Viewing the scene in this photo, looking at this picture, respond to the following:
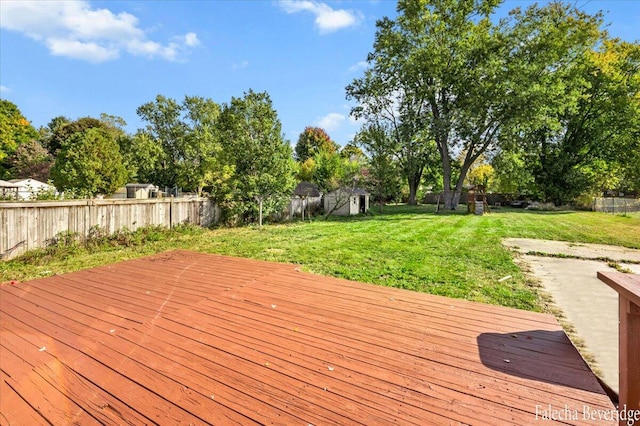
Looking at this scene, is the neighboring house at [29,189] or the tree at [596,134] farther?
the tree at [596,134]

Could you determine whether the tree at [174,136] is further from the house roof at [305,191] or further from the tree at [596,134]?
the tree at [596,134]

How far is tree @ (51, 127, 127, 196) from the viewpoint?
48.8 ft

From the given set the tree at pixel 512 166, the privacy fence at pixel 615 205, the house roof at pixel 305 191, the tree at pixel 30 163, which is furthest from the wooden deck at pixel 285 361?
the tree at pixel 30 163

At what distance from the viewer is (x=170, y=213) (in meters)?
9.80

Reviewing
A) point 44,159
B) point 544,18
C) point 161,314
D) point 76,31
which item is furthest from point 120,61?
point 44,159

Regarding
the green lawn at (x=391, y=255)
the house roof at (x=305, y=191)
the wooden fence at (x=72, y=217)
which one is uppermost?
the house roof at (x=305, y=191)

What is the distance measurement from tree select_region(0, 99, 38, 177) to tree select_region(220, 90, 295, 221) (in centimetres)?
2619

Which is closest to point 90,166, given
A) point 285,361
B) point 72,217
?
point 72,217

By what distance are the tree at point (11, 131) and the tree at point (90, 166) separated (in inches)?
629

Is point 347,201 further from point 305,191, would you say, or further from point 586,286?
point 586,286

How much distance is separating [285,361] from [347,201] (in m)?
15.3

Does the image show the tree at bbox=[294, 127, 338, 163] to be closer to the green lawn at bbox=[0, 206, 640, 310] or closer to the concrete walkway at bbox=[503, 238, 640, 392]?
the green lawn at bbox=[0, 206, 640, 310]

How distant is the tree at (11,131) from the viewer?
86.6 ft

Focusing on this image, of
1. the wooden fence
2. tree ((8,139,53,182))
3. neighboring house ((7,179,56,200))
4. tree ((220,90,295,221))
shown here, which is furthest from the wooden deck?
tree ((8,139,53,182))
